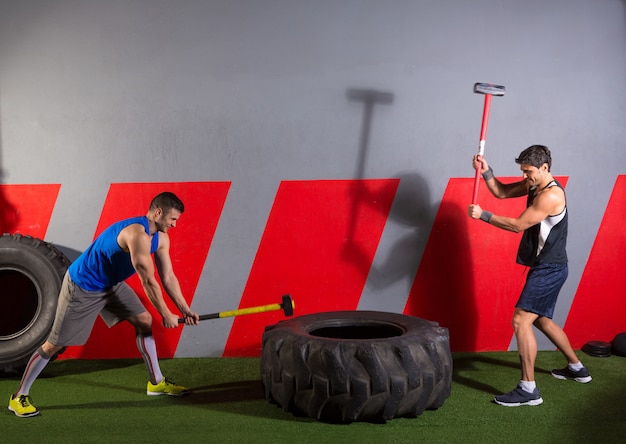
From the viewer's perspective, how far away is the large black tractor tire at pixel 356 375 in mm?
3410

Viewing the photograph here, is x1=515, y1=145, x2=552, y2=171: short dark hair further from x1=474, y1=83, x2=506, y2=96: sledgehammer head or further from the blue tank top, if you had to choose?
the blue tank top

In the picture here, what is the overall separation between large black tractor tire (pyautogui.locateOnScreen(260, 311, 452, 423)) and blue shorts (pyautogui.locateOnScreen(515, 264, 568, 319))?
2.07 ft

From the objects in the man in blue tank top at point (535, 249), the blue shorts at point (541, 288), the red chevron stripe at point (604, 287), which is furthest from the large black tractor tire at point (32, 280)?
the red chevron stripe at point (604, 287)

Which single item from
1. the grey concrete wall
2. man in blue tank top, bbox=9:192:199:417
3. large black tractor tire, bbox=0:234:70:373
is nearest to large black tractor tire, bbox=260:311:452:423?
man in blue tank top, bbox=9:192:199:417

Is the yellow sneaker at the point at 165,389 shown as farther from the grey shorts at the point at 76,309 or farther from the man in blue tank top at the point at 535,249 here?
the man in blue tank top at the point at 535,249

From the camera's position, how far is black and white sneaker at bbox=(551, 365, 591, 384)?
13.9 feet

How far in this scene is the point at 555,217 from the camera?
400 centimetres

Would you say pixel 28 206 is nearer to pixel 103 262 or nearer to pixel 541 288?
pixel 103 262

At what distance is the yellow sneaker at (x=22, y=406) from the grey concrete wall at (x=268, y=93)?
1274mm

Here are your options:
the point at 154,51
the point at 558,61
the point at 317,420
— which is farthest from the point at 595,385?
the point at 154,51

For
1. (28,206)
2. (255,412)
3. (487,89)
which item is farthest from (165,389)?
(487,89)

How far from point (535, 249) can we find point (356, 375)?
1425mm

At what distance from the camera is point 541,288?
4.02 meters

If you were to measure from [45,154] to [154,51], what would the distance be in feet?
3.41
